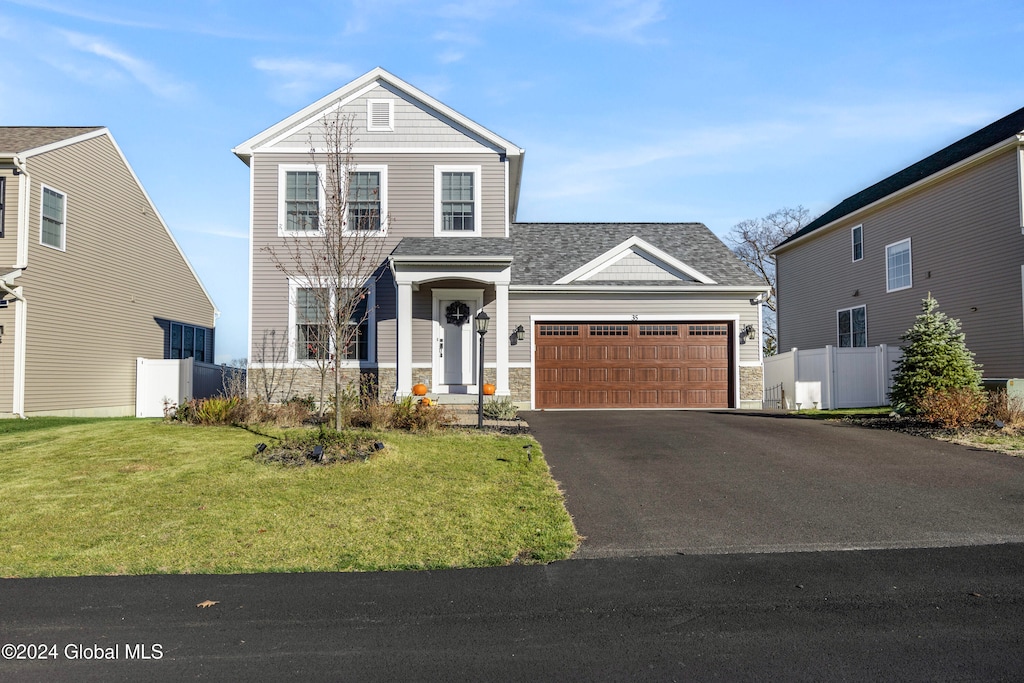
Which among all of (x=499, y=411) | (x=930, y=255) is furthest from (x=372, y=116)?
(x=930, y=255)

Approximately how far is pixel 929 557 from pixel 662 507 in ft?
8.32

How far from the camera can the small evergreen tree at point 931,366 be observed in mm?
13906

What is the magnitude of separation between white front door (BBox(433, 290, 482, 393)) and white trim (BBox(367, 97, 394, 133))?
4.29m

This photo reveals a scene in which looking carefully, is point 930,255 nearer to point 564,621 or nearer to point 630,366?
point 630,366

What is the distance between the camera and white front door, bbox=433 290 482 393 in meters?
17.4

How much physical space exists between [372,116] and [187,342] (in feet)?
38.3

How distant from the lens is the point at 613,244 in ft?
66.1

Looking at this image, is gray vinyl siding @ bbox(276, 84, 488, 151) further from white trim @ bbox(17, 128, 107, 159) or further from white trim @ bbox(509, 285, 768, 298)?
white trim @ bbox(17, 128, 107, 159)

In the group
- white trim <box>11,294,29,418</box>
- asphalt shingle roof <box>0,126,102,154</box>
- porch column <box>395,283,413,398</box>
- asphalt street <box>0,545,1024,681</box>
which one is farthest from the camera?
asphalt shingle roof <box>0,126,102,154</box>

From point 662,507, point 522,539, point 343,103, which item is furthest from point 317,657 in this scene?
point 343,103

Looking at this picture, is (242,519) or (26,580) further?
(242,519)

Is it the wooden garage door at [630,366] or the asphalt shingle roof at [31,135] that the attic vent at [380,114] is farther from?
the asphalt shingle roof at [31,135]

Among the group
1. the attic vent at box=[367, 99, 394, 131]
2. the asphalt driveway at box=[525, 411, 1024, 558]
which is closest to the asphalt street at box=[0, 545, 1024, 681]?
the asphalt driveway at box=[525, 411, 1024, 558]

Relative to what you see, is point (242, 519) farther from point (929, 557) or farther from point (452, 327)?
point (452, 327)
